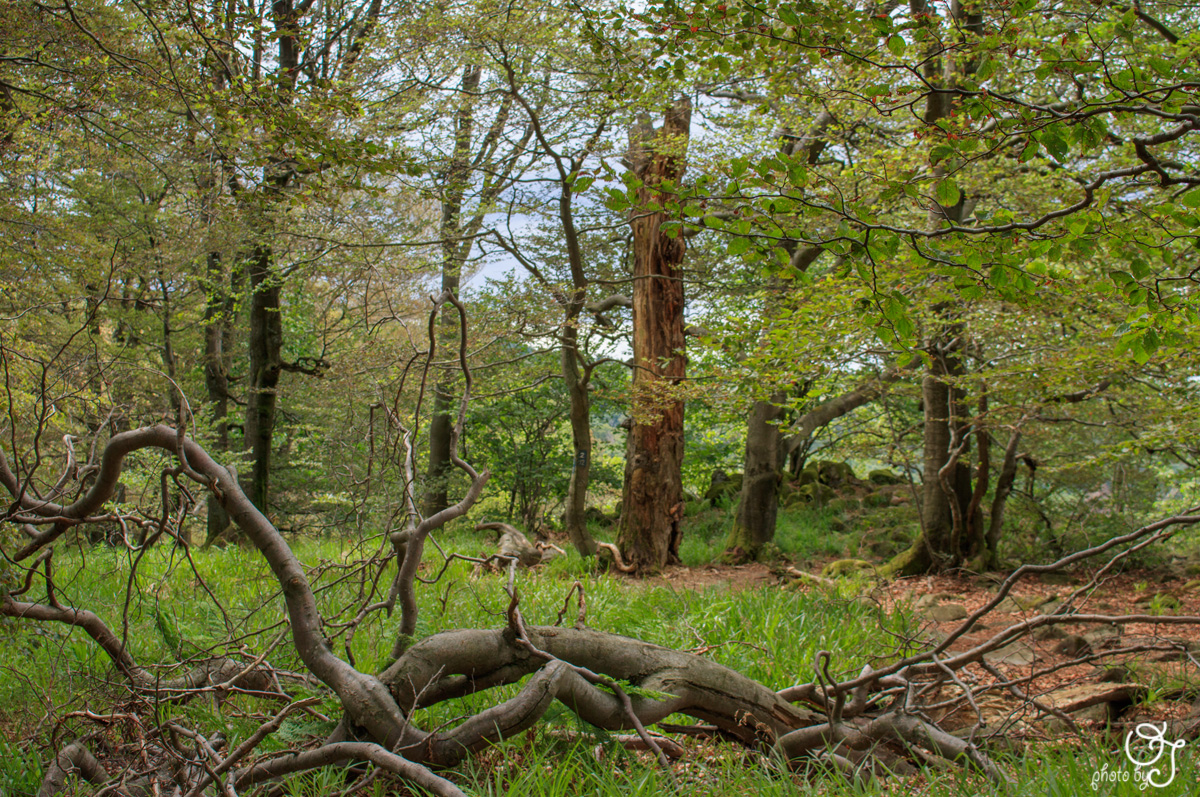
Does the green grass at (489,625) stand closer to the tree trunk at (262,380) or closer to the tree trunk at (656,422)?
the tree trunk at (656,422)

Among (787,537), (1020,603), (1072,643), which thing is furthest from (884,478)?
(1072,643)

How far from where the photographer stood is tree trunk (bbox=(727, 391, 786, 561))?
1040 centimetres

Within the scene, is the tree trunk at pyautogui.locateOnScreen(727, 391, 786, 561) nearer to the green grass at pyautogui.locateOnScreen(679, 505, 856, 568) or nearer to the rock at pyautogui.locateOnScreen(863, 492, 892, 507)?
the green grass at pyautogui.locateOnScreen(679, 505, 856, 568)

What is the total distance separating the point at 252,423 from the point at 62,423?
164 inches

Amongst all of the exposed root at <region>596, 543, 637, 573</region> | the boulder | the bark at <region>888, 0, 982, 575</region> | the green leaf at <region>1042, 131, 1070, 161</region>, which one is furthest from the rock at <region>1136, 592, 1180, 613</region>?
the boulder

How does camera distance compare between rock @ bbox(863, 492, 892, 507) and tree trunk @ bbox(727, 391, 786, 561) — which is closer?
tree trunk @ bbox(727, 391, 786, 561)

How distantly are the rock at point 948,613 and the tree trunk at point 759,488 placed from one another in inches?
154

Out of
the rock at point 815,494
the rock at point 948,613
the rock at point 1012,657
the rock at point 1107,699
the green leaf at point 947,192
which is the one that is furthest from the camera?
the rock at point 815,494

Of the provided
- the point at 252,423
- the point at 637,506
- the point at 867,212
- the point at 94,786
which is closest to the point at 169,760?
the point at 94,786

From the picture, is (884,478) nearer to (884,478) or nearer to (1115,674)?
(884,478)

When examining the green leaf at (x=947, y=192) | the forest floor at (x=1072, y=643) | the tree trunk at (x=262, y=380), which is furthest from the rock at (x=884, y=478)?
the green leaf at (x=947, y=192)

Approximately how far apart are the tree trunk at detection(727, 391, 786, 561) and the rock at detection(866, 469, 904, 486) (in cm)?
626

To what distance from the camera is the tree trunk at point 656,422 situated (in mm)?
9086

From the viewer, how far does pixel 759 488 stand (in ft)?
34.4
